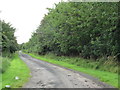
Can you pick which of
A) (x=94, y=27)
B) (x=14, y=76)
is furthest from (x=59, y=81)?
(x=94, y=27)

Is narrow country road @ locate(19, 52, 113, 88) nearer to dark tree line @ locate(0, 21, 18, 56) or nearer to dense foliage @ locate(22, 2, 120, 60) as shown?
dense foliage @ locate(22, 2, 120, 60)

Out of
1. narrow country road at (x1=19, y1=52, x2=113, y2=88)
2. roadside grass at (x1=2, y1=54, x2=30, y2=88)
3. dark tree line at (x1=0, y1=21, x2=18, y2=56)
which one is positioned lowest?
narrow country road at (x1=19, y1=52, x2=113, y2=88)

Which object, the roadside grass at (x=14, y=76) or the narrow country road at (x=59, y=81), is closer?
the narrow country road at (x=59, y=81)

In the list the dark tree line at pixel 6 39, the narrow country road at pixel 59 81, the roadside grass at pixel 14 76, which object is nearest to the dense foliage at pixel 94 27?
the narrow country road at pixel 59 81

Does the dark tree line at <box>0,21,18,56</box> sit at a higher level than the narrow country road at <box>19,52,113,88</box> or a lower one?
higher

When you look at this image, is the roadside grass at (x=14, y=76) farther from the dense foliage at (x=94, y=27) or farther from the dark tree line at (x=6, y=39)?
the dark tree line at (x=6, y=39)

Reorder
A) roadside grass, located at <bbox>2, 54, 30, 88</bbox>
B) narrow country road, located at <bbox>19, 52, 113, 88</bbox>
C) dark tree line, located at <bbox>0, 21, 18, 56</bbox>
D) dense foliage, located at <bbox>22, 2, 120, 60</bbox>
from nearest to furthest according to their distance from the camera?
narrow country road, located at <bbox>19, 52, 113, 88</bbox>, roadside grass, located at <bbox>2, 54, 30, 88</bbox>, dense foliage, located at <bbox>22, 2, 120, 60</bbox>, dark tree line, located at <bbox>0, 21, 18, 56</bbox>

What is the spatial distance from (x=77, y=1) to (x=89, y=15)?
389cm

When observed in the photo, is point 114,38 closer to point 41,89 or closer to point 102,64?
point 102,64

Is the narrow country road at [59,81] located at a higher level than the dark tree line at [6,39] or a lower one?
lower

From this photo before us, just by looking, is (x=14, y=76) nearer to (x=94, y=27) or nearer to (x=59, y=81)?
(x=59, y=81)

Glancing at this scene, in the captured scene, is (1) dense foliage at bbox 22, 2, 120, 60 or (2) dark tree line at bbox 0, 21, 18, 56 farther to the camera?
(2) dark tree line at bbox 0, 21, 18, 56

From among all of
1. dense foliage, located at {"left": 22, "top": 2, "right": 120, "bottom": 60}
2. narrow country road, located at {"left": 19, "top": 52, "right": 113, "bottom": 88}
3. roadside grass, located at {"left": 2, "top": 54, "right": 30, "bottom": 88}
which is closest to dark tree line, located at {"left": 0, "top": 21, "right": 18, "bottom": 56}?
dense foliage, located at {"left": 22, "top": 2, "right": 120, "bottom": 60}

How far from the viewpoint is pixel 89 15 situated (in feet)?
51.4
